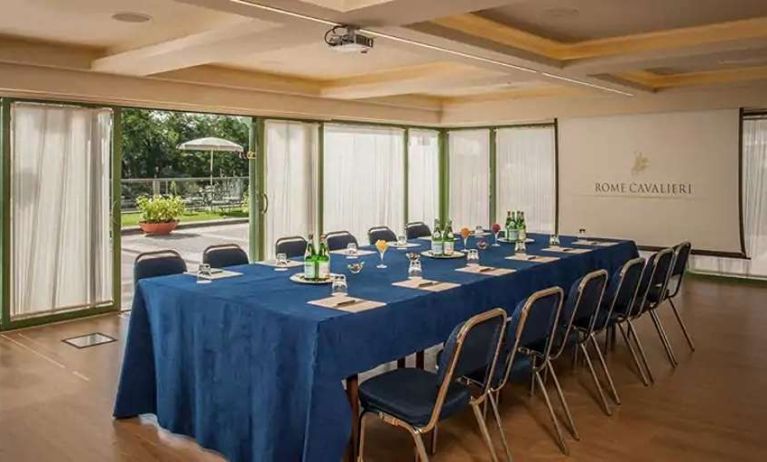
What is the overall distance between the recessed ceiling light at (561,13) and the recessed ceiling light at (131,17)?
2751 mm

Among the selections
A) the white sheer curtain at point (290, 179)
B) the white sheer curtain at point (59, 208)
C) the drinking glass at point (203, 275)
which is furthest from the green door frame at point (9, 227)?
the drinking glass at point (203, 275)

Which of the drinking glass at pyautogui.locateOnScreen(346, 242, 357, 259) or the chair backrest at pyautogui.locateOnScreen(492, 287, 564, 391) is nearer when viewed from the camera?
the chair backrest at pyautogui.locateOnScreen(492, 287, 564, 391)

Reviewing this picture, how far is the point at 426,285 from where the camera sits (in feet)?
12.2

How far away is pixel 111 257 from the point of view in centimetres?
649

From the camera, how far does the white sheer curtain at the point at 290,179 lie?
7.78m

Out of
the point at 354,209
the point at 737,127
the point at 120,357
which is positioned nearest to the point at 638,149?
the point at 737,127

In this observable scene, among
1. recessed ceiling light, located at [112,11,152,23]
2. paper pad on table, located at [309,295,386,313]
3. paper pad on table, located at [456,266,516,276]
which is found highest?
recessed ceiling light, located at [112,11,152,23]

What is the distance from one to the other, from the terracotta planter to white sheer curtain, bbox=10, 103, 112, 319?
653cm

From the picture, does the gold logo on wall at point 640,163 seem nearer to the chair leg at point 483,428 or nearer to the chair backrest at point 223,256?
the chair backrest at point 223,256

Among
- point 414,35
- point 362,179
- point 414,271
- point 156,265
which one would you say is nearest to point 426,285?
point 414,271

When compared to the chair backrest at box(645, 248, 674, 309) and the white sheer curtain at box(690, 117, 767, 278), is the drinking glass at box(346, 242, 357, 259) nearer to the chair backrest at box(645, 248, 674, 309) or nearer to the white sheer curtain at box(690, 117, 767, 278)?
the chair backrest at box(645, 248, 674, 309)

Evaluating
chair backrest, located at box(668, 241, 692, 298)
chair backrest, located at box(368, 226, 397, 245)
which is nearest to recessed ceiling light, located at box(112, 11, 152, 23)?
chair backrest, located at box(368, 226, 397, 245)

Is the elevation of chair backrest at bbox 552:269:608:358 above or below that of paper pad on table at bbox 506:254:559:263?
below

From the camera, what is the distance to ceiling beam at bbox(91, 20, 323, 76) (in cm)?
417
